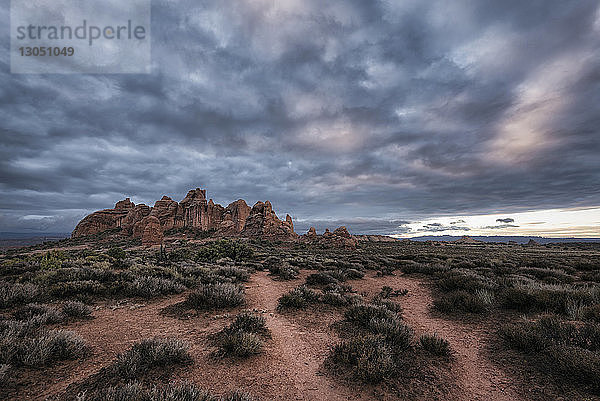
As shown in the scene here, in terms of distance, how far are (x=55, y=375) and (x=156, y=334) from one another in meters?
1.94

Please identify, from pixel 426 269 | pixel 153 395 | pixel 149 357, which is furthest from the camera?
pixel 426 269

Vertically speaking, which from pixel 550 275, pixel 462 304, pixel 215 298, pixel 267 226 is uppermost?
pixel 267 226

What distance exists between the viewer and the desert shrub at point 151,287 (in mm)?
8469

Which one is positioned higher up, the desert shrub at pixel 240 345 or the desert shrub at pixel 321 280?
the desert shrub at pixel 240 345

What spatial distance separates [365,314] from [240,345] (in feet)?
12.7

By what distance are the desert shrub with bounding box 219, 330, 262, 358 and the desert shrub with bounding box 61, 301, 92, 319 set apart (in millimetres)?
4260

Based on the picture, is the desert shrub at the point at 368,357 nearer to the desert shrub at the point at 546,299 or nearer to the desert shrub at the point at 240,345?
the desert shrub at the point at 240,345

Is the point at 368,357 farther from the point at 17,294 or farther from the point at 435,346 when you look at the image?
the point at 17,294

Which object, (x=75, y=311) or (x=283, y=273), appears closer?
(x=75, y=311)

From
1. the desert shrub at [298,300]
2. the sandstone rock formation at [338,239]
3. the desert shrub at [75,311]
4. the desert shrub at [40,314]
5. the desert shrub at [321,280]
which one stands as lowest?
the sandstone rock formation at [338,239]

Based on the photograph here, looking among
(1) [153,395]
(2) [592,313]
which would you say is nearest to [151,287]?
(1) [153,395]

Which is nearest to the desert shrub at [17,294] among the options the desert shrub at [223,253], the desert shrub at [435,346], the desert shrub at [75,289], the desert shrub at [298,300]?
the desert shrub at [75,289]

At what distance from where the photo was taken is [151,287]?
28.7ft

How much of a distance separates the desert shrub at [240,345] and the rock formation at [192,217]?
6473 cm
